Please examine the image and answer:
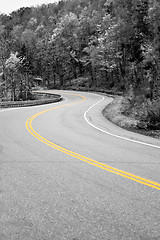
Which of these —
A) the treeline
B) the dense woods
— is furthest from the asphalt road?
the treeline

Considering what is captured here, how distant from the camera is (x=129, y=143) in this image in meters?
9.27

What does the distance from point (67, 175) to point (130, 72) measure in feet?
113

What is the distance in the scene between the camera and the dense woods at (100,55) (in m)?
25.8

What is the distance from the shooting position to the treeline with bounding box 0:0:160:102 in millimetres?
27405

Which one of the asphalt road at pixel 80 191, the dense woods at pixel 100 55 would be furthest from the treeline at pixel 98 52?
the asphalt road at pixel 80 191

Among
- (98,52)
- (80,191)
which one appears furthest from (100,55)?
(80,191)

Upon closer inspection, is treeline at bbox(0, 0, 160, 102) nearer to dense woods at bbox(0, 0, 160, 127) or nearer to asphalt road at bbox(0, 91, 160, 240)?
dense woods at bbox(0, 0, 160, 127)

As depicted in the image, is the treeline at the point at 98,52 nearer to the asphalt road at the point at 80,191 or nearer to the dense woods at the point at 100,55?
the dense woods at the point at 100,55

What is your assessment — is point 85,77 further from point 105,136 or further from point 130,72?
point 105,136

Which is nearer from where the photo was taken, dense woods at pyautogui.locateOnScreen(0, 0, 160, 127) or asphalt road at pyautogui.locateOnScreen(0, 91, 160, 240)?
asphalt road at pyautogui.locateOnScreen(0, 91, 160, 240)

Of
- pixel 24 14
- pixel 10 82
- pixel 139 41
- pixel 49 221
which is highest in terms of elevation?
pixel 24 14

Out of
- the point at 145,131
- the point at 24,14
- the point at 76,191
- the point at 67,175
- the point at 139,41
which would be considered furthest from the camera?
the point at 24,14

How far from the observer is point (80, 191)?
5.00 metres

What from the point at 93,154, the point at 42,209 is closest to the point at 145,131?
the point at 93,154
